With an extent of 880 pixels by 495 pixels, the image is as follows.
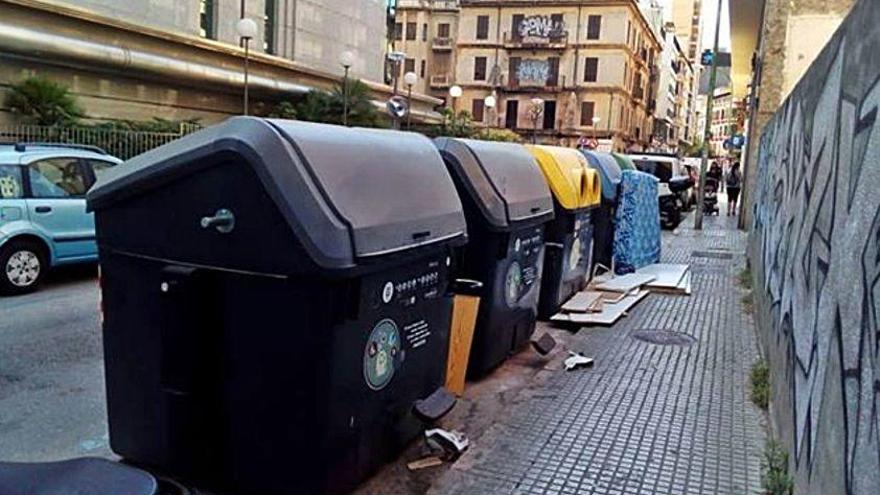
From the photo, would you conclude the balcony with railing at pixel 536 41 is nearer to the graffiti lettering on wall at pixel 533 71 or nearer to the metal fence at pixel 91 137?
the graffiti lettering on wall at pixel 533 71

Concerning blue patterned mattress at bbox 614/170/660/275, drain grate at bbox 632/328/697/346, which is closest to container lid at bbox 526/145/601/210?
drain grate at bbox 632/328/697/346

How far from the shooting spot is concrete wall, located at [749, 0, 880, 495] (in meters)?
2.22

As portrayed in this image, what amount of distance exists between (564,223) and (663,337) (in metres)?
1.56

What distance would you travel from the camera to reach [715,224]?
21.4 m

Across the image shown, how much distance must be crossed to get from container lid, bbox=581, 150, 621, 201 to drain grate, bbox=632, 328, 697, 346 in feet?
9.89

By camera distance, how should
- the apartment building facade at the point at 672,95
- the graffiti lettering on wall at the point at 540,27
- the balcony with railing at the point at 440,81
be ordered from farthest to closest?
the apartment building facade at the point at 672,95, the balcony with railing at the point at 440,81, the graffiti lettering on wall at the point at 540,27

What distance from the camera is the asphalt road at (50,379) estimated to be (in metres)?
4.39

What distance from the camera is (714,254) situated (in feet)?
47.2

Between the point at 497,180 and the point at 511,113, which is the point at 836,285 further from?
the point at 511,113

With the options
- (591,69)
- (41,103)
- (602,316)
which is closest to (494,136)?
(591,69)

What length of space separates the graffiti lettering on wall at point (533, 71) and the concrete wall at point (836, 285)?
56.2m

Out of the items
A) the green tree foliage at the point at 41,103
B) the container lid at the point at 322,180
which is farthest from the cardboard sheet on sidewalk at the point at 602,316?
the green tree foliage at the point at 41,103

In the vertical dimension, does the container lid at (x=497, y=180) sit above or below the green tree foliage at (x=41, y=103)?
below

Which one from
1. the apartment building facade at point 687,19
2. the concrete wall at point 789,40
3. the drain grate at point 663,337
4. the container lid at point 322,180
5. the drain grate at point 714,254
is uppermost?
the apartment building facade at point 687,19
